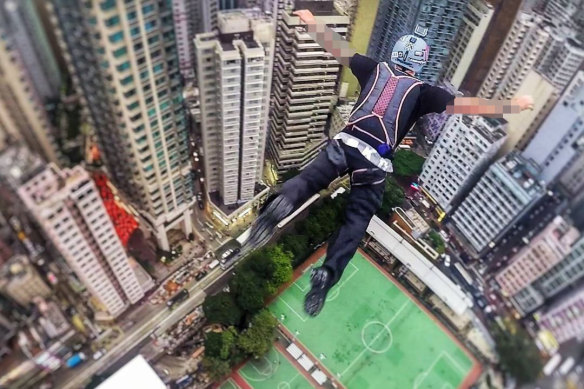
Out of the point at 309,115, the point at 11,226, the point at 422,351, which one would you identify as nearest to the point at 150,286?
the point at 11,226

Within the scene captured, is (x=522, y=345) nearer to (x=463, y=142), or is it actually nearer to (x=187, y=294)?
(x=463, y=142)

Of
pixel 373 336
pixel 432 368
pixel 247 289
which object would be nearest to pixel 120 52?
pixel 247 289

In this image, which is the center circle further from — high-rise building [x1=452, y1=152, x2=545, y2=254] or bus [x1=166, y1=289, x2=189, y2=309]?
bus [x1=166, y1=289, x2=189, y2=309]

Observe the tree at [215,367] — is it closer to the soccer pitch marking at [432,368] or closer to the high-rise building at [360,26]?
the soccer pitch marking at [432,368]

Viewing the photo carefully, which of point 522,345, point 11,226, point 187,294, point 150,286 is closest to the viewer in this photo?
point 11,226

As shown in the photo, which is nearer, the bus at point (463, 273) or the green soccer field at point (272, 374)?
the bus at point (463, 273)

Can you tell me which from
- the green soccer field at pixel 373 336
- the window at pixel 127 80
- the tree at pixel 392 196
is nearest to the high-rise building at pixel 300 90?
the tree at pixel 392 196
